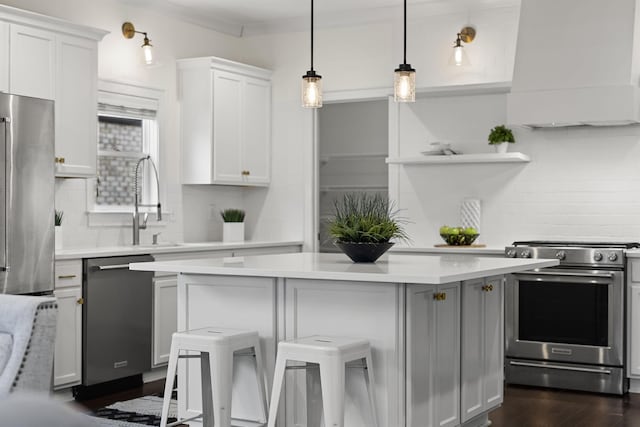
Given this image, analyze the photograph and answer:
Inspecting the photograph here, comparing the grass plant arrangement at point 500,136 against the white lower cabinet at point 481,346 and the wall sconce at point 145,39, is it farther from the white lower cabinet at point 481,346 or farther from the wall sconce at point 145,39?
the wall sconce at point 145,39

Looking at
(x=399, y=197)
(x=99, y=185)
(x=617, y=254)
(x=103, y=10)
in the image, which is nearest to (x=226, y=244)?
(x=99, y=185)

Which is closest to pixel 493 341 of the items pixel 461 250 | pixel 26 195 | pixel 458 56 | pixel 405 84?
Result: pixel 405 84

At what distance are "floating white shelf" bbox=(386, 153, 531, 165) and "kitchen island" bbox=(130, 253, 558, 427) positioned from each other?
1.92 m

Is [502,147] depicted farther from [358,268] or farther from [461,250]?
[358,268]

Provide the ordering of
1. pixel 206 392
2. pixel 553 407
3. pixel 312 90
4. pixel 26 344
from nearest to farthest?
pixel 26 344 → pixel 206 392 → pixel 312 90 → pixel 553 407

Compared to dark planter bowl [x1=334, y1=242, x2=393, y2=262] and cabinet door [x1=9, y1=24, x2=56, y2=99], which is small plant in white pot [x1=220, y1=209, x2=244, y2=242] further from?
dark planter bowl [x1=334, y1=242, x2=393, y2=262]

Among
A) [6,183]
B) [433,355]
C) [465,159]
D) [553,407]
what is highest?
[465,159]

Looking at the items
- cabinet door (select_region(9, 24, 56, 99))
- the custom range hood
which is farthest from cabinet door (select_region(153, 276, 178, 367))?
the custom range hood

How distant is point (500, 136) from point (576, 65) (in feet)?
2.64

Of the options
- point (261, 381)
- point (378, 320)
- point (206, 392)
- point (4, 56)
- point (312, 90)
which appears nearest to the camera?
point (378, 320)

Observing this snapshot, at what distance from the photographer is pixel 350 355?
3.30 meters

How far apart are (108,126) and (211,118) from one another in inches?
33.4

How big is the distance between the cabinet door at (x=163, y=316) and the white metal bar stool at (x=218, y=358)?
1849 millimetres

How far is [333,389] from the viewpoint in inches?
127
